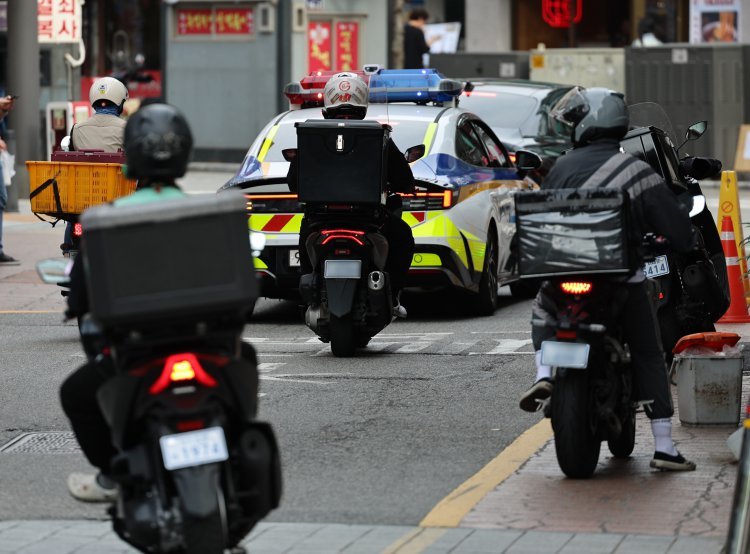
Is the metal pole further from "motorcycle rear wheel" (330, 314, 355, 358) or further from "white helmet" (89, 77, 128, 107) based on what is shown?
"motorcycle rear wheel" (330, 314, 355, 358)

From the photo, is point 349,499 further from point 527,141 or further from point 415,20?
point 415,20

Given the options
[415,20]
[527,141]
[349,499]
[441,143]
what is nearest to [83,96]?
[415,20]

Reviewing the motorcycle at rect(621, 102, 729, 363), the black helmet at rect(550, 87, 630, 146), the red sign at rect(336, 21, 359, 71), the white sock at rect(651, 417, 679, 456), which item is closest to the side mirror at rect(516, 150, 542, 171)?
the motorcycle at rect(621, 102, 729, 363)

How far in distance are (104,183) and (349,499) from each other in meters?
4.52

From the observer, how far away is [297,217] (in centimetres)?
1296

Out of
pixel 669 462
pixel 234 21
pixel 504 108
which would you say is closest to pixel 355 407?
pixel 669 462

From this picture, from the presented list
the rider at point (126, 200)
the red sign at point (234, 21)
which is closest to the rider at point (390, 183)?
the rider at point (126, 200)

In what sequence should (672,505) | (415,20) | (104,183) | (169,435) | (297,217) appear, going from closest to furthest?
(169,435) → (672,505) → (104,183) → (297,217) → (415,20)

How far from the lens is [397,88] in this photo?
14.7 metres

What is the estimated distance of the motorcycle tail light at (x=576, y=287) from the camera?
7.66m

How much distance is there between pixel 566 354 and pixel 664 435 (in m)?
0.76

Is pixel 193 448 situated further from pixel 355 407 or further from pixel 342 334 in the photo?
pixel 342 334

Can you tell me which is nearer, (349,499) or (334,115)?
(349,499)

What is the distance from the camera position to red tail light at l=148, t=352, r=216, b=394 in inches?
Result: 219
